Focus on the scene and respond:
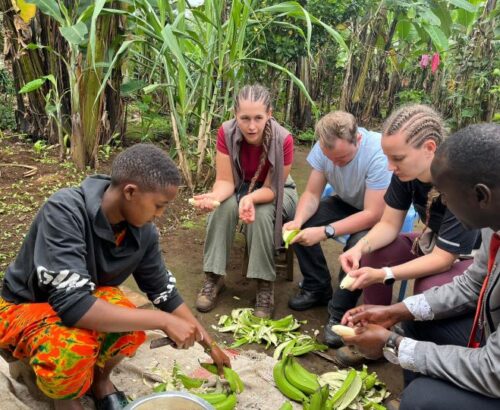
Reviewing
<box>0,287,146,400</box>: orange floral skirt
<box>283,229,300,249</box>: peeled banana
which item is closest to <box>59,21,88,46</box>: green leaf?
<box>283,229,300,249</box>: peeled banana

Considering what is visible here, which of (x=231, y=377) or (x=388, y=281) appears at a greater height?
(x=388, y=281)

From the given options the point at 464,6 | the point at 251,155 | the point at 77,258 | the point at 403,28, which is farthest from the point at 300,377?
the point at 403,28

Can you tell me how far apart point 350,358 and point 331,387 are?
0.91 feet

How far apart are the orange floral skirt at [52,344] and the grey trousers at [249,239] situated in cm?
120

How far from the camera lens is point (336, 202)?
3.26 meters

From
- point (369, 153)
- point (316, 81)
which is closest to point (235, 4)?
point (369, 153)

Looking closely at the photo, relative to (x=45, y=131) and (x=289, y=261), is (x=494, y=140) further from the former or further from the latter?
(x=45, y=131)

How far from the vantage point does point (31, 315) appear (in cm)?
184

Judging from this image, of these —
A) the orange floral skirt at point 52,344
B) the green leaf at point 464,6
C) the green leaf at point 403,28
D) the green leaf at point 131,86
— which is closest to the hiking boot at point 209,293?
the orange floral skirt at point 52,344

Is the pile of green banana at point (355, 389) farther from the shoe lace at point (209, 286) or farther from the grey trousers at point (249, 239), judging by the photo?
the shoe lace at point (209, 286)

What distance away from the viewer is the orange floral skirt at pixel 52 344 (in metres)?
1.73

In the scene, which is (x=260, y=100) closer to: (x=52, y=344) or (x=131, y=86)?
(x=52, y=344)

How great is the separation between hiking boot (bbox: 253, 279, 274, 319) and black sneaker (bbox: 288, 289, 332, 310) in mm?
155

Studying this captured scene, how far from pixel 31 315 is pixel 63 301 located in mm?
213
